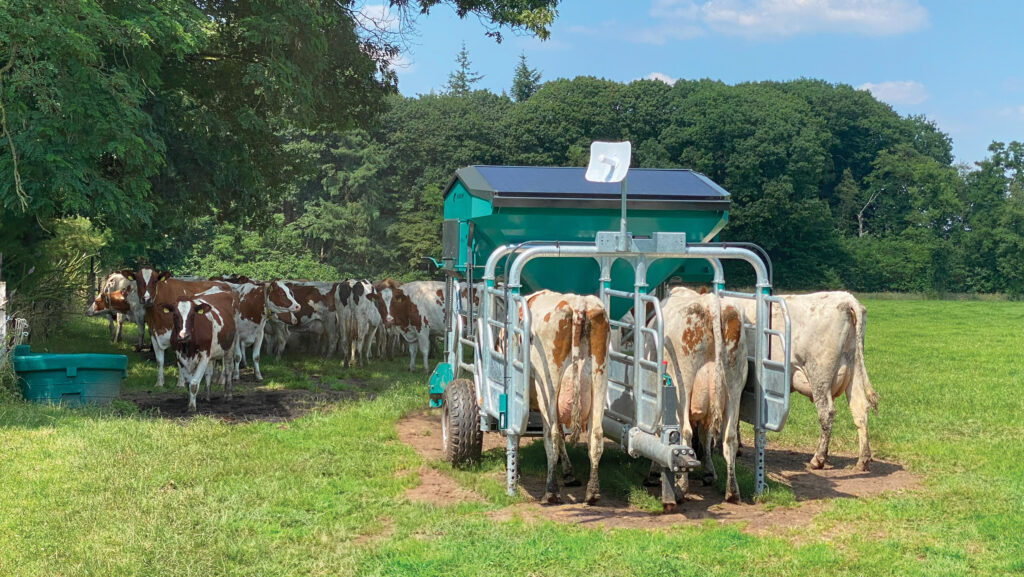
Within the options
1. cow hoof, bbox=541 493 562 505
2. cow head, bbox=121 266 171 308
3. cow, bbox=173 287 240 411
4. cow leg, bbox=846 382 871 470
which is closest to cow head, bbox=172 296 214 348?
cow, bbox=173 287 240 411

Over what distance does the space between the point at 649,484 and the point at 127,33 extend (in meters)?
10.2

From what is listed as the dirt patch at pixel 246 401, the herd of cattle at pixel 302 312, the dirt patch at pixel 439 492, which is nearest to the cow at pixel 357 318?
the herd of cattle at pixel 302 312

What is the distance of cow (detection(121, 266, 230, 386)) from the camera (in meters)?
14.9

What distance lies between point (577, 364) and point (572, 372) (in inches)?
3.2

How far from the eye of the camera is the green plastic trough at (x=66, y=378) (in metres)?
12.2

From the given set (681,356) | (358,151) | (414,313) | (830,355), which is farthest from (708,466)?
(358,151)

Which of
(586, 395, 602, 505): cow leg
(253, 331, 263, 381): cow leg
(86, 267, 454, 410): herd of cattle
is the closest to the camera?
(586, 395, 602, 505): cow leg

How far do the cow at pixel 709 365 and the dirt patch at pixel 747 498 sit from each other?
363 mm

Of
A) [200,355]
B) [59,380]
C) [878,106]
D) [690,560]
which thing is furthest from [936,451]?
[878,106]

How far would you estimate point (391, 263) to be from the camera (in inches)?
2154

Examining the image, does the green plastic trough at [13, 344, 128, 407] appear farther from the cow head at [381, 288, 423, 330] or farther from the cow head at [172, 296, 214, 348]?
the cow head at [381, 288, 423, 330]

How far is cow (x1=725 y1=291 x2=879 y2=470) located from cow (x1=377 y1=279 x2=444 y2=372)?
33.9ft

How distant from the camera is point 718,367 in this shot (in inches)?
320

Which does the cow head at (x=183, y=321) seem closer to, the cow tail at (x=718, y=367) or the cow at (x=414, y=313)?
the cow at (x=414, y=313)
